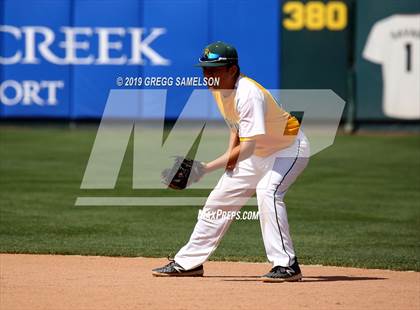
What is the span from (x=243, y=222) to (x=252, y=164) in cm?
475

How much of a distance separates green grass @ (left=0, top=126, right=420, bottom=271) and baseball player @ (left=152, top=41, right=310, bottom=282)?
1.71m

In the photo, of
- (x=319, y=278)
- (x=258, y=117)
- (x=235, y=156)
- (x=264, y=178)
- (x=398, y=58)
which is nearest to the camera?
(x=258, y=117)

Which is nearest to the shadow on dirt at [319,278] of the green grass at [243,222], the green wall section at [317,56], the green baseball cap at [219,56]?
the green grass at [243,222]

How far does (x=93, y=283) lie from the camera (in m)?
8.70

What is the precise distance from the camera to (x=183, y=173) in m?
8.76

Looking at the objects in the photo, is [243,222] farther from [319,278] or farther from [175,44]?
[175,44]

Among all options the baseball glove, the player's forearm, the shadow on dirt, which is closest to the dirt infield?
the shadow on dirt

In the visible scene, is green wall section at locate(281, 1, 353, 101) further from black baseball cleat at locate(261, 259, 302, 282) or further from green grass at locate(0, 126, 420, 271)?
black baseball cleat at locate(261, 259, 302, 282)

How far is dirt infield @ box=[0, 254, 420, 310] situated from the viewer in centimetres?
783

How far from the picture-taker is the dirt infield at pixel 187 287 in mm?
7832

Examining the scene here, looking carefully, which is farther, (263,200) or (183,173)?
(183,173)

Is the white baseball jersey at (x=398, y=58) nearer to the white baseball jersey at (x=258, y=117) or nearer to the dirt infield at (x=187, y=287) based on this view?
the dirt infield at (x=187, y=287)

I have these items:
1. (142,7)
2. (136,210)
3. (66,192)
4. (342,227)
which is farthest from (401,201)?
(142,7)

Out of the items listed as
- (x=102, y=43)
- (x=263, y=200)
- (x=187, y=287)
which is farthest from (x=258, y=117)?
(x=102, y=43)
